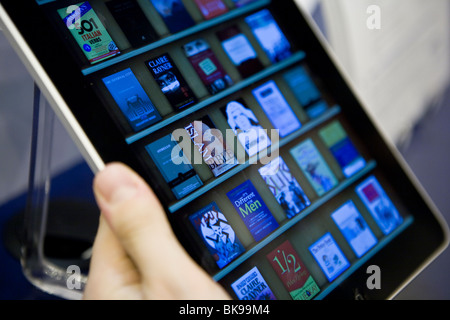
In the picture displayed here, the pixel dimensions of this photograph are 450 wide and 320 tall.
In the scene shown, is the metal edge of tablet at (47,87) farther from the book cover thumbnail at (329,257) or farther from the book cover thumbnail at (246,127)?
the book cover thumbnail at (329,257)

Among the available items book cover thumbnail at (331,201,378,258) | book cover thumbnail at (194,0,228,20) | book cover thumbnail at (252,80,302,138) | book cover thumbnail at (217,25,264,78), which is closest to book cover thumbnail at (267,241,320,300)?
book cover thumbnail at (331,201,378,258)

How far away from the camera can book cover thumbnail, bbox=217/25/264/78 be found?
643 mm

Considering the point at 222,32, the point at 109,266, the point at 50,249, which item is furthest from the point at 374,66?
the point at 50,249

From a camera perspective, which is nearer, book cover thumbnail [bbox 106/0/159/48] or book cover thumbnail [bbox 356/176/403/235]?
book cover thumbnail [bbox 106/0/159/48]

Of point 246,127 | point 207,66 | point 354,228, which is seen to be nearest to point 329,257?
point 354,228

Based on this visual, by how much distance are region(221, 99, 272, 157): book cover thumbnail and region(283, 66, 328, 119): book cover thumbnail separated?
4.8 inches

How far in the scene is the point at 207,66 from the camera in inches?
24.1

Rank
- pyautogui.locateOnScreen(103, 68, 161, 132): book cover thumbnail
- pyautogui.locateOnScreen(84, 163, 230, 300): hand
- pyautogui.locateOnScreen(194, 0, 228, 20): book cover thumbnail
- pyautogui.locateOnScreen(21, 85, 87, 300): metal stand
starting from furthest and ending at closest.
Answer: pyautogui.locateOnScreen(21, 85, 87, 300): metal stand < pyautogui.locateOnScreen(194, 0, 228, 20): book cover thumbnail < pyautogui.locateOnScreen(103, 68, 161, 132): book cover thumbnail < pyautogui.locateOnScreen(84, 163, 230, 300): hand

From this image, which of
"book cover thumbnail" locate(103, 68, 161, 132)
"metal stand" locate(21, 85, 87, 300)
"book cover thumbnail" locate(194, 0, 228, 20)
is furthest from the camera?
"metal stand" locate(21, 85, 87, 300)

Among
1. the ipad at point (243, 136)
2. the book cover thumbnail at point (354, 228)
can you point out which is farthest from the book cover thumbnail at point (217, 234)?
the book cover thumbnail at point (354, 228)

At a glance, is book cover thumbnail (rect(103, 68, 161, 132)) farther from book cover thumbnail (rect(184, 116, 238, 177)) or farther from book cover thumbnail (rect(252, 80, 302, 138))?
book cover thumbnail (rect(252, 80, 302, 138))

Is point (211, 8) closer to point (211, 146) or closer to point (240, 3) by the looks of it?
point (240, 3)

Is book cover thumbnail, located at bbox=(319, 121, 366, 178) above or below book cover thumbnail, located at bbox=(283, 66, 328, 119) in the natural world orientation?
below

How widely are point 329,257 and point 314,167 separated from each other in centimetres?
18
